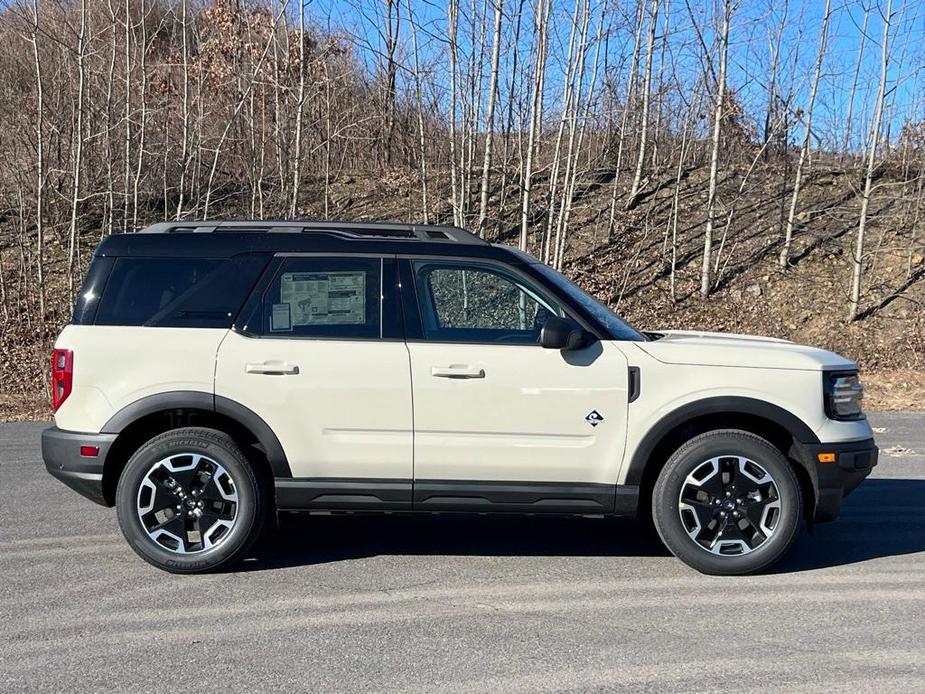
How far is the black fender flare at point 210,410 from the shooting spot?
17.0 ft

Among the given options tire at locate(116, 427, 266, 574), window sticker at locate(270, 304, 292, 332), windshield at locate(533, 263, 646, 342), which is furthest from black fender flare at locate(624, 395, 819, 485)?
tire at locate(116, 427, 266, 574)

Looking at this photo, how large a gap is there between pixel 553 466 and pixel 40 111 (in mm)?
13279

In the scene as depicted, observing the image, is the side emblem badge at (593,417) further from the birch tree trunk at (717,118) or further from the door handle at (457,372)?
the birch tree trunk at (717,118)

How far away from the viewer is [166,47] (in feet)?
74.3

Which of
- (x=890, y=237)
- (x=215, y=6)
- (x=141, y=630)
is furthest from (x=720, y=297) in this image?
(x=141, y=630)

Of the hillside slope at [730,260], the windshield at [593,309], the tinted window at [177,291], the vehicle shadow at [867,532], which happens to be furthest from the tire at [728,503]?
the hillside slope at [730,260]

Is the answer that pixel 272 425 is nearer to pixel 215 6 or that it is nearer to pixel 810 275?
pixel 810 275

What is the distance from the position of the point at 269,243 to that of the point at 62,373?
1.41m

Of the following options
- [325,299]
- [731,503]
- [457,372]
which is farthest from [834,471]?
[325,299]

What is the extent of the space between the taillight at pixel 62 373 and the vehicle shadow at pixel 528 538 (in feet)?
4.74

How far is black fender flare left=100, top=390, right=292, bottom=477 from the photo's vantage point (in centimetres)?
518

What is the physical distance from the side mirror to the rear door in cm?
81

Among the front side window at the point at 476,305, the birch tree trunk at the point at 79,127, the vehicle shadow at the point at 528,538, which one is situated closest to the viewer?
the front side window at the point at 476,305

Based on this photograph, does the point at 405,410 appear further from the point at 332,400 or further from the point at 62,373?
the point at 62,373
